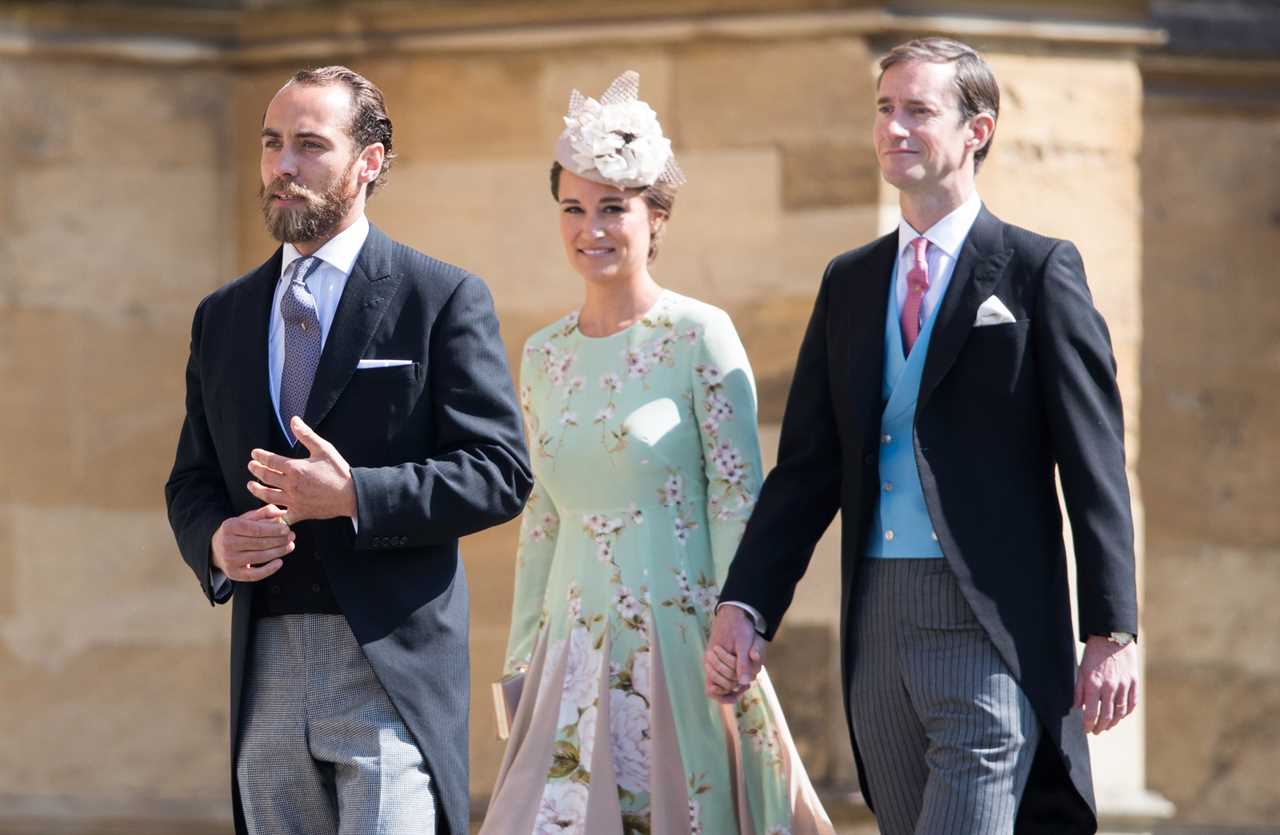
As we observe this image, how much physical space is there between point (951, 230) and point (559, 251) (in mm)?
2420

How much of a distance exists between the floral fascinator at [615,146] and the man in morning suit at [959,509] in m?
0.74

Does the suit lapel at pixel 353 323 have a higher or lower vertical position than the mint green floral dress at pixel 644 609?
higher

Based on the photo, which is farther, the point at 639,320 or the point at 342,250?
the point at 639,320

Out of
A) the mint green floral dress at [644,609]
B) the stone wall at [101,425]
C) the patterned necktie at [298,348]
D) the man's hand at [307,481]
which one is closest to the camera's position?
the man's hand at [307,481]

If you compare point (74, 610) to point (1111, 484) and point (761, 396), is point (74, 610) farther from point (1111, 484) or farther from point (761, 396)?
point (1111, 484)

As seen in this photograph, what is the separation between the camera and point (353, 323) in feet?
12.8

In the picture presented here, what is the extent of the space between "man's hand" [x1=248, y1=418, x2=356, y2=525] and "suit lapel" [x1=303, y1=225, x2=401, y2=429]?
0.52 ft

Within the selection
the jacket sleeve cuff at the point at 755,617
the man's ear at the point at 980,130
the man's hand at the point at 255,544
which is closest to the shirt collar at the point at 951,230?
the man's ear at the point at 980,130

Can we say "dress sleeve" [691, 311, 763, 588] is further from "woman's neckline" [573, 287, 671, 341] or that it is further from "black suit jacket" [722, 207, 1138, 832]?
"black suit jacket" [722, 207, 1138, 832]

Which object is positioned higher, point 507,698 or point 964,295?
point 964,295

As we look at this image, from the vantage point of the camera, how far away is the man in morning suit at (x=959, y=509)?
3.96 metres

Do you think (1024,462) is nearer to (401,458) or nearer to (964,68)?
(964,68)

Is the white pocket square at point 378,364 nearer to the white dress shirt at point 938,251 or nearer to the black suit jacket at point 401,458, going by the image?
the black suit jacket at point 401,458

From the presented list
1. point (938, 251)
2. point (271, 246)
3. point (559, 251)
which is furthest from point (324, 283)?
point (271, 246)
